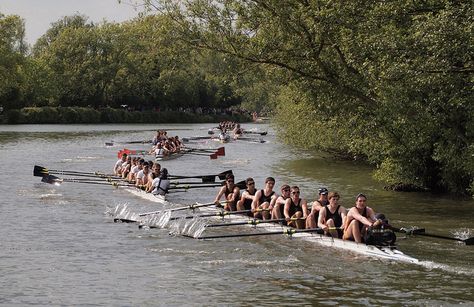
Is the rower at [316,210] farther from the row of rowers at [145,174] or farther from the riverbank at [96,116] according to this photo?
the riverbank at [96,116]

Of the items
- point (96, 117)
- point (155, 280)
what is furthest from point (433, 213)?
point (96, 117)

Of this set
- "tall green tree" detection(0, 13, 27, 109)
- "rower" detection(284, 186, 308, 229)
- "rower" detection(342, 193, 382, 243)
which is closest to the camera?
"rower" detection(342, 193, 382, 243)

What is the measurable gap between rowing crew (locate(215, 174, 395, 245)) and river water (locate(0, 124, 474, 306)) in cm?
58

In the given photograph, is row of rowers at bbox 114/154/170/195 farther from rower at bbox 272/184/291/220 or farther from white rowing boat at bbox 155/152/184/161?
white rowing boat at bbox 155/152/184/161

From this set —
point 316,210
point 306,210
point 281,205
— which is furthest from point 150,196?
point 316,210

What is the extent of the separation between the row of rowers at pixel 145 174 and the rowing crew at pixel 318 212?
18.4 ft

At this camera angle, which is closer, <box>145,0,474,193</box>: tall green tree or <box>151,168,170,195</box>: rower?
<box>145,0,474,193</box>: tall green tree

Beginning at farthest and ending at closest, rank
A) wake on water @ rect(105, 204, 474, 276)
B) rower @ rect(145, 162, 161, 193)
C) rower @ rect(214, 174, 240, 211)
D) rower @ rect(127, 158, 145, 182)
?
1. rower @ rect(127, 158, 145, 182)
2. rower @ rect(145, 162, 161, 193)
3. rower @ rect(214, 174, 240, 211)
4. wake on water @ rect(105, 204, 474, 276)

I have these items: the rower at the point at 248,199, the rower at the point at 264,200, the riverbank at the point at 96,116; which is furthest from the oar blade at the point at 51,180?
the riverbank at the point at 96,116

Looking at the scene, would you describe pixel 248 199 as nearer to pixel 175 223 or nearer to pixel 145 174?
pixel 175 223

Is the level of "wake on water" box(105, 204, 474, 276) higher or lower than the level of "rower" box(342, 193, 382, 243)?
lower

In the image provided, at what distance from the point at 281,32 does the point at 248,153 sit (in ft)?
102

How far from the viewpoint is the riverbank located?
105062mm

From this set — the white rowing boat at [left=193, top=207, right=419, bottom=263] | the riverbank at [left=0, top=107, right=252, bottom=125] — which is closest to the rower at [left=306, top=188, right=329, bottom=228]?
the white rowing boat at [left=193, top=207, right=419, bottom=263]
